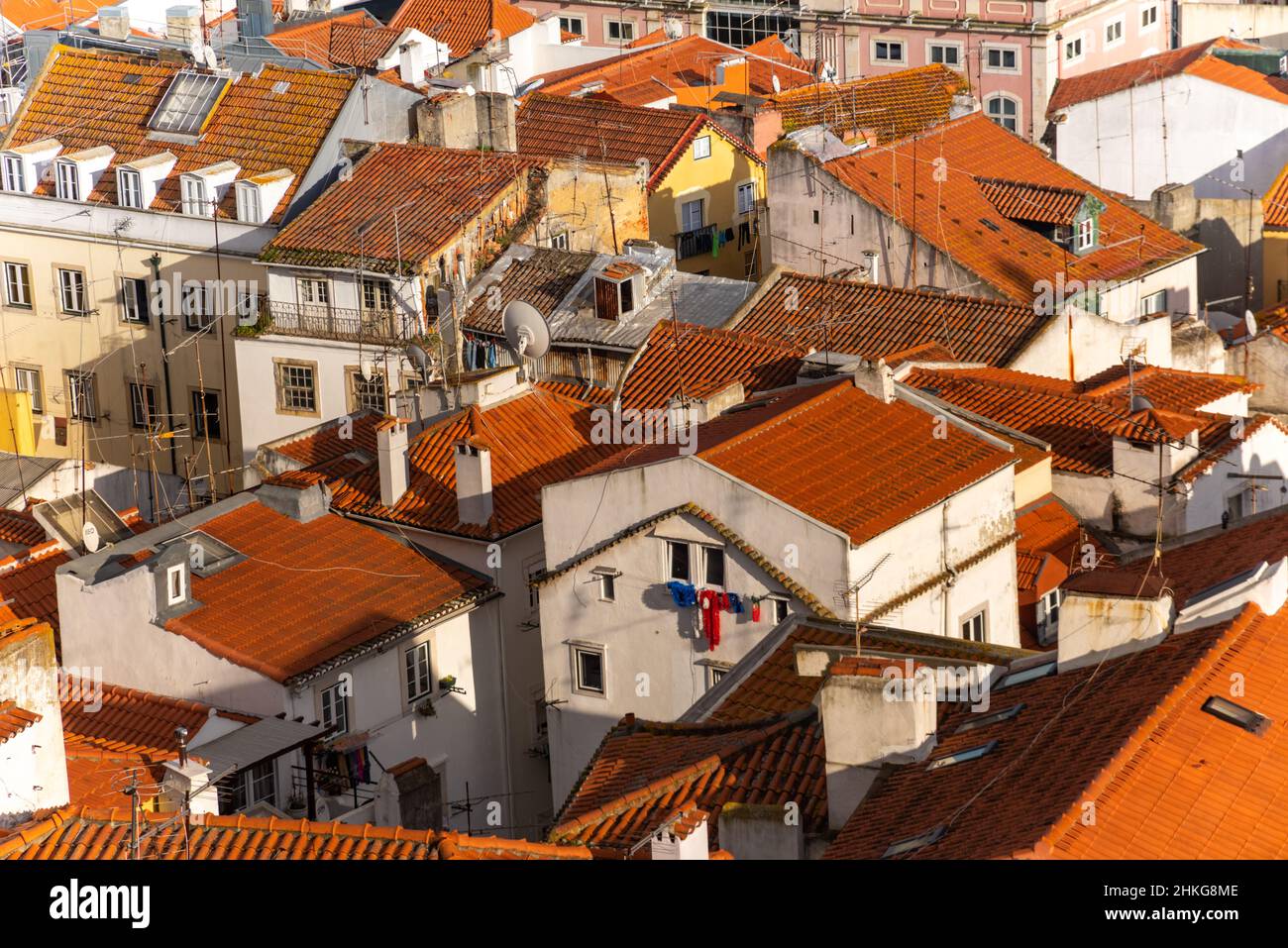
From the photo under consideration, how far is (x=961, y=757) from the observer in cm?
2806

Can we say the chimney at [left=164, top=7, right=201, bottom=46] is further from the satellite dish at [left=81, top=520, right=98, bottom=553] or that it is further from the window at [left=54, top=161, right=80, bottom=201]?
the satellite dish at [left=81, top=520, right=98, bottom=553]

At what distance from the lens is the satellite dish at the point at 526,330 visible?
5150 cm

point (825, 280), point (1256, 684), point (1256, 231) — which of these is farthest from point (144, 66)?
point (1256, 684)

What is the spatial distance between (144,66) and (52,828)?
41611 mm

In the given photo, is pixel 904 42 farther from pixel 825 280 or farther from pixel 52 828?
pixel 52 828

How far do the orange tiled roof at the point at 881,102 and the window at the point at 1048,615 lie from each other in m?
28.0

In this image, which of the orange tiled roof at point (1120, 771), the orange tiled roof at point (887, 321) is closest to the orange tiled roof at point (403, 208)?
the orange tiled roof at point (887, 321)

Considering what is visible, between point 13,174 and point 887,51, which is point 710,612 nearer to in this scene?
point 13,174

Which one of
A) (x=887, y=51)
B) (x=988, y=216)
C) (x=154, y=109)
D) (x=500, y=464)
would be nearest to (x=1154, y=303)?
(x=988, y=216)

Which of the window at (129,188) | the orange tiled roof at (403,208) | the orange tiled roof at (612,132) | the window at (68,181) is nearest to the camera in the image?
the orange tiled roof at (403,208)

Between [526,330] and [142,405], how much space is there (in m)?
14.3

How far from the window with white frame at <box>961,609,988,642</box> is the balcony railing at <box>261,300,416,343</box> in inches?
767

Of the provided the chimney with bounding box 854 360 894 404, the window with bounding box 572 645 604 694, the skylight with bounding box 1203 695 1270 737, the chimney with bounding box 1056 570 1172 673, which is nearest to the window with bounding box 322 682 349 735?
the window with bounding box 572 645 604 694

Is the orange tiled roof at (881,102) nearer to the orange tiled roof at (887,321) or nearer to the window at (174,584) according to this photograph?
the orange tiled roof at (887,321)
